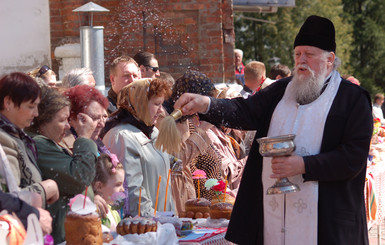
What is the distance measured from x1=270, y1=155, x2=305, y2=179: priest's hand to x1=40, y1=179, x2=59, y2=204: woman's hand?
3.96 feet

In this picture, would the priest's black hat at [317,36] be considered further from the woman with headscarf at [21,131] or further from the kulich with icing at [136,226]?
the woman with headscarf at [21,131]

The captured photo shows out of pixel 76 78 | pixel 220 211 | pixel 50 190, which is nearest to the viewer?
pixel 50 190

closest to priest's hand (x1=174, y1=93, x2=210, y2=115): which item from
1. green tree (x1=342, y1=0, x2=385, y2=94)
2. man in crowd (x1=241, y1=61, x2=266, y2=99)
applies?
man in crowd (x1=241, y1=61, x2=266, y2=99)

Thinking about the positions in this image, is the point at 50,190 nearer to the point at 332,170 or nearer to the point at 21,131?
the point at 21,131

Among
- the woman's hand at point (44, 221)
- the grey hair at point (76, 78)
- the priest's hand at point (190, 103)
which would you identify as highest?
the priest's hand at point (190, 103)

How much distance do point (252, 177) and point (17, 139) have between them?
145 centimetres

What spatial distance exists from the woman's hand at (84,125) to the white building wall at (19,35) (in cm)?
448

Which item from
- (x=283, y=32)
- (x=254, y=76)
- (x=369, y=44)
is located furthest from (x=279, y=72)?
(x=369, y=44)

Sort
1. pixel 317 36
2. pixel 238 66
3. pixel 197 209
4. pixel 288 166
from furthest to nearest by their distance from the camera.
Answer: pixel 238 66, pixel 197 209, pixel 317 36, pixel 288 166

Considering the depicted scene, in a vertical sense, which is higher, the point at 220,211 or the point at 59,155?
the point at 59,155

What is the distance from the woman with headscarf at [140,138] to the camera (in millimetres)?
5000

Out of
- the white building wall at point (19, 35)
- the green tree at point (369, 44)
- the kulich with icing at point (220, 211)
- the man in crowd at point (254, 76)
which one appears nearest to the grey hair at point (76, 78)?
the kulich with icing at point (220, 211)

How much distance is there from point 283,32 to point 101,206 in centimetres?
2775

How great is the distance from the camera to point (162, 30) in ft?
30.5
